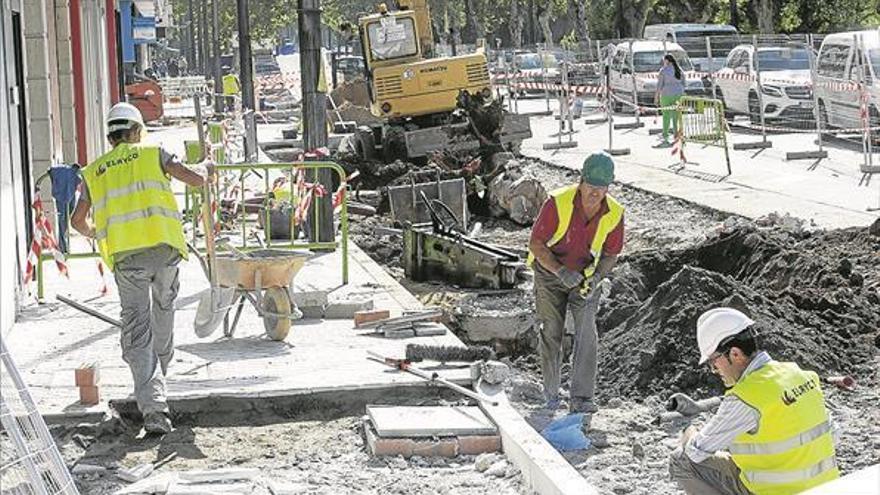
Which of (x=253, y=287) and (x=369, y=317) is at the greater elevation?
(x=253, y=287)

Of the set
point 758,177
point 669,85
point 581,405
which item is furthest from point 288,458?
point 669,85

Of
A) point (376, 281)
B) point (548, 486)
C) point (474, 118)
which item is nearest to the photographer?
point (548, 486)

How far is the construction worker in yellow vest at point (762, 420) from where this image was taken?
5898 millimetres

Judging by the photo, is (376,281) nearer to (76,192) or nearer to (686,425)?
(76,192)

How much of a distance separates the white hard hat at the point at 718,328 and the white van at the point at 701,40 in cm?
2894

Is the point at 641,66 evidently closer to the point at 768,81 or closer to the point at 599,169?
the point at 768,81

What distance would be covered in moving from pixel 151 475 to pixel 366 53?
811 inches

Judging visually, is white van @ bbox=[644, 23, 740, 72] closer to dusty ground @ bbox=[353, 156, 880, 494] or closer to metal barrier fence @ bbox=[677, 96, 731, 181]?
metal barrier fence @ bbox=[677, 96, 731, 181]

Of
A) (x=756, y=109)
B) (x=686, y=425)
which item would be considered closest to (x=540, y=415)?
(x=686, y=425)

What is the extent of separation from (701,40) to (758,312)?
95.0 ft

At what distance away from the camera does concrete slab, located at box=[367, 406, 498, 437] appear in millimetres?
8555

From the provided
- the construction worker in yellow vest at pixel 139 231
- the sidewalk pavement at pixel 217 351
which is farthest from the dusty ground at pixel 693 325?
the construction worker in yellow vest at pixel 139 231

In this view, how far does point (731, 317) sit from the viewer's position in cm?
611

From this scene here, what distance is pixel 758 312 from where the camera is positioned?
11109mm
